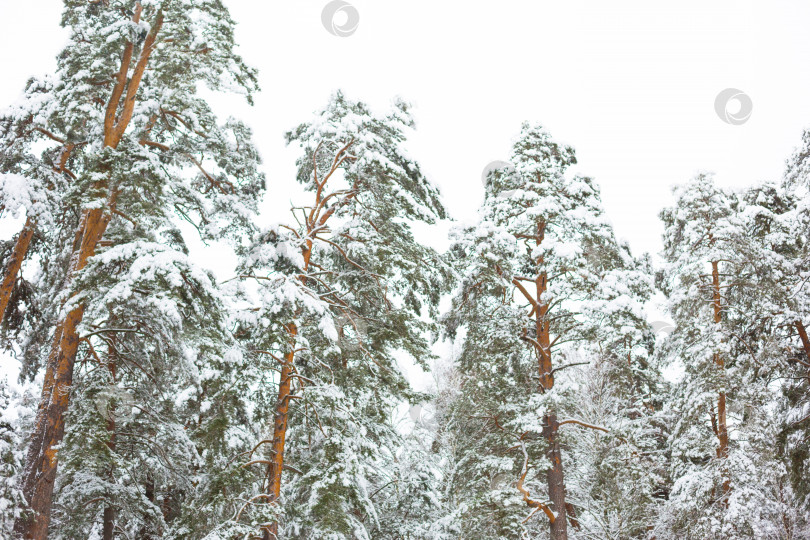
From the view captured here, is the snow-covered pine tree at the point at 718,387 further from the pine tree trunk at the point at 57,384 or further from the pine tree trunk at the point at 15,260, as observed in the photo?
the pine tree trunk at the point at 15,260

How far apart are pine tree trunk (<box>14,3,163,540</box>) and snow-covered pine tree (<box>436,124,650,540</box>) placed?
6.80 m

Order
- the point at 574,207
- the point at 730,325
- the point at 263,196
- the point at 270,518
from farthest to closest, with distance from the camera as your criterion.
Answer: the point at 574,207, the point at 730,325, the point at 263,196, the point at 270,518

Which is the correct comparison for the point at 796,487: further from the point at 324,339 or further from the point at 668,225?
the point at 324,339

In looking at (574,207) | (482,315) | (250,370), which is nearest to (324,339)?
(250,370)

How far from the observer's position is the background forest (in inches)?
302

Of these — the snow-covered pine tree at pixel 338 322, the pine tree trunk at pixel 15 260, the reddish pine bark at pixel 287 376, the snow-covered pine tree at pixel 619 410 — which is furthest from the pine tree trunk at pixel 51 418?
the snow-covered pine tree at pixel 619 410

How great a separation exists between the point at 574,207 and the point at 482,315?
3.30 m

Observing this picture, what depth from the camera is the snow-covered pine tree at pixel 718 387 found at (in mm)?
10867

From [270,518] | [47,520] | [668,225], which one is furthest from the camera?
[668,225]

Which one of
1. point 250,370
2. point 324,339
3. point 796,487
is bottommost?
point 796,487

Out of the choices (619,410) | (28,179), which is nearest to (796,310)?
(619,410)

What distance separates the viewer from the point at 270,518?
7660 millimetres

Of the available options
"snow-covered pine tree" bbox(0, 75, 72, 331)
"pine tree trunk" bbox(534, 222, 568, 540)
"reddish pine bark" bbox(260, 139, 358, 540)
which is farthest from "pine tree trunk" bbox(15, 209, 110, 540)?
"pine tree trunk" bbox(534, 222, 568, 540)

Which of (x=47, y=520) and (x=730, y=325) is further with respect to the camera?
(x=730, y=325)
